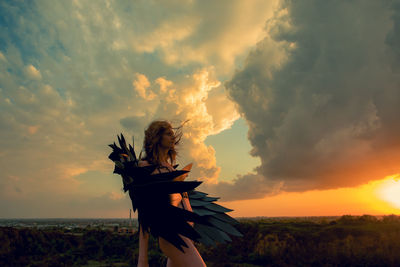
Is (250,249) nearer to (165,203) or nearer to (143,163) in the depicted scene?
(143,163)

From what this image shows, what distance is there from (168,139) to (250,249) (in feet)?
33.9

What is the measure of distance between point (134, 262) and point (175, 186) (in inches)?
421

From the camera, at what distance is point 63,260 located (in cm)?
1173

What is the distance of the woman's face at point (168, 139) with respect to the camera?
312 cm

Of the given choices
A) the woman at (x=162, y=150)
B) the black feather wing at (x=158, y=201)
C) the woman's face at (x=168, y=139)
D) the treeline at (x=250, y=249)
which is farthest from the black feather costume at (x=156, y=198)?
the treeline at (x=250, y=249)

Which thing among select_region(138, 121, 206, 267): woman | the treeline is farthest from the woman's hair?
the treeline

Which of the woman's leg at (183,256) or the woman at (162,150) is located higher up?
the woman at (162,150)

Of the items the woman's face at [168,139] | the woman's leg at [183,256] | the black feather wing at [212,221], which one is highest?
the woman's face at [168,139]

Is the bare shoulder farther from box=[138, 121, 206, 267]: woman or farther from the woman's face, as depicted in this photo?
the woman's face

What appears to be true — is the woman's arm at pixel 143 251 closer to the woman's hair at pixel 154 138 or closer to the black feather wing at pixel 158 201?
the black feather wing at pixel 158 201

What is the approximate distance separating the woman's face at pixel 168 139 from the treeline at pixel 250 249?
828cm

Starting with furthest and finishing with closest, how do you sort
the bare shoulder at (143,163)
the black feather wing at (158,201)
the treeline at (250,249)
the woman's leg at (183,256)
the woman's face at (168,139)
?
the treeline at (250,249)
the woman's face at (168,139)
the bare shoulder at (143,163)
the woman's leg at (183,256)
the black feather wing at (158,201)

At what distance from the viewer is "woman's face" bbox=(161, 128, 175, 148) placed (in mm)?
3125

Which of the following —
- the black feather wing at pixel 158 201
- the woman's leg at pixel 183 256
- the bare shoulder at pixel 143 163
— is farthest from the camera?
the bare shoulder at pixel 143 163
